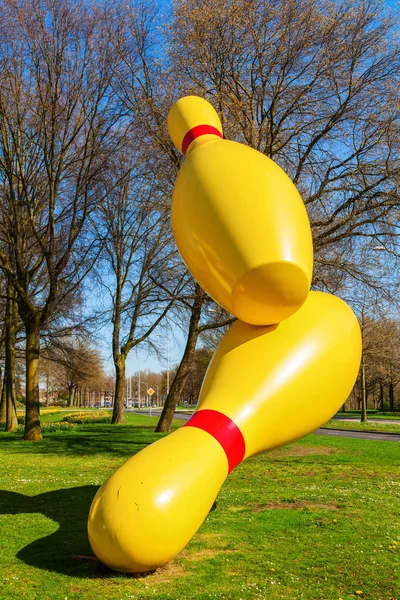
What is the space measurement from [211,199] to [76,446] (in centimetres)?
1263

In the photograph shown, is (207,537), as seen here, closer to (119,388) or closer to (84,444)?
(84,444)

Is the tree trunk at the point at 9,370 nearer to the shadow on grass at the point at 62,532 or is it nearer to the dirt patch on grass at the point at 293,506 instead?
the shadow on grass at the point at 62,532

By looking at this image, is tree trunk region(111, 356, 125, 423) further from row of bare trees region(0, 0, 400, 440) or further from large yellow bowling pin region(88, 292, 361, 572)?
large yellow bowling pin region(88, 292, 361, 572)

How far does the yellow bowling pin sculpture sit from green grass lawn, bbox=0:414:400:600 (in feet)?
2.48

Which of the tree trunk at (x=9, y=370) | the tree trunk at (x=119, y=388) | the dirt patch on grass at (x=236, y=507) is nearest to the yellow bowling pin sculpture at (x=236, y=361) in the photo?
the dirt patch on grass at (x=236, y=507)

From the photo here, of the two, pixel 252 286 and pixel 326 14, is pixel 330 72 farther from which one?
pixel 252 286

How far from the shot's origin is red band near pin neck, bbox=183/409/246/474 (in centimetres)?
390

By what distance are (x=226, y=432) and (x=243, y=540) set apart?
253 cm

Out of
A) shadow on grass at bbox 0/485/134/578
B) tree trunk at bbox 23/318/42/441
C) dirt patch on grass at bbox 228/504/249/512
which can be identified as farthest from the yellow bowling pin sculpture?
tree trunk at bbox 23/318/42/441

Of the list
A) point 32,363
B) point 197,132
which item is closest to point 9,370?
point 32,363

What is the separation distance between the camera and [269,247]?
3.92m

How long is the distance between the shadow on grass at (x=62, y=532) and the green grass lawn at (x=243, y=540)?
0.5 inches

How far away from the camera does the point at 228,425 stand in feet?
12.9

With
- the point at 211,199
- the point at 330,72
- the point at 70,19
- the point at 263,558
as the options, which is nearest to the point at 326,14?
the point at 330,72
